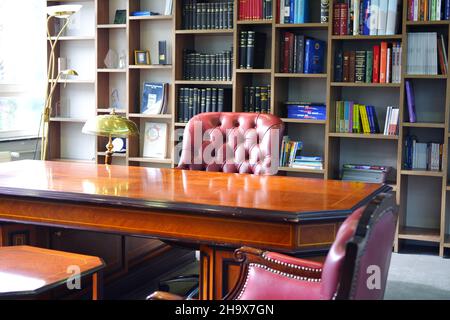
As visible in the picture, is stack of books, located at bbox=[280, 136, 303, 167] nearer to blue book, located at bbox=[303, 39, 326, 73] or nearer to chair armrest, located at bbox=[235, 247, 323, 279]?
blue book, located at bbox=[303, 39, 326, 73]

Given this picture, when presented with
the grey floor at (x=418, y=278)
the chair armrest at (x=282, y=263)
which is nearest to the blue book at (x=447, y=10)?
the grey floor at (x=418, y=278)

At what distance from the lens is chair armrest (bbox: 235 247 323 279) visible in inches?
82.9

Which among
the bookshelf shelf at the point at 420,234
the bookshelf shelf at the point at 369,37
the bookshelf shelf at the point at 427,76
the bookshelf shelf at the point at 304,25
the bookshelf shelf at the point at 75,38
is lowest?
the bookshelf shelf at the point at 420,234

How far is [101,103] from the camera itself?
18.7 ft

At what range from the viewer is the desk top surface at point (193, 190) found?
2.48 metres

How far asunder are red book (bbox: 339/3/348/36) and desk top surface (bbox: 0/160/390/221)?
1.83m

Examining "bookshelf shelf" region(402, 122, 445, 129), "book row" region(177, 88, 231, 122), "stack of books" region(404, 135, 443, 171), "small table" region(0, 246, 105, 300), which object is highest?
"book row" region(177, 88, 231, 122)

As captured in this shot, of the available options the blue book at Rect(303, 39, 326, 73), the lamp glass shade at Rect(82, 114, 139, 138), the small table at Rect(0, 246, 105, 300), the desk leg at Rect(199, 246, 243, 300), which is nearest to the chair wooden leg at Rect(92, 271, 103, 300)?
the small table at Rect(0, 246, 105, 300)

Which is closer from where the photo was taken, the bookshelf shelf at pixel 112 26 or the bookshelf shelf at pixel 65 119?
the bookshelf shelf at pixel 112 26

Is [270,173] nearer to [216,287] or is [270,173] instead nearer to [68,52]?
[216,287]

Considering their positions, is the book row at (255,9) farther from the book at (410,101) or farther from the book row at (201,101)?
the book at (410,101)
